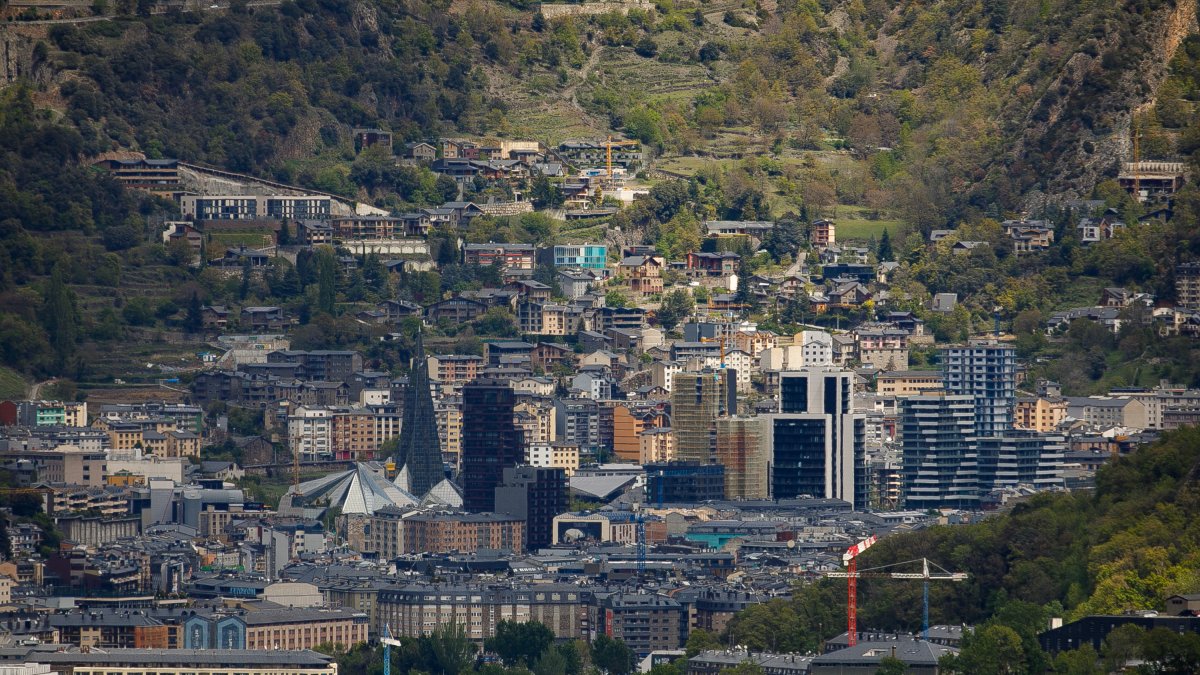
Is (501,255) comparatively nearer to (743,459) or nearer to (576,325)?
(576,325)

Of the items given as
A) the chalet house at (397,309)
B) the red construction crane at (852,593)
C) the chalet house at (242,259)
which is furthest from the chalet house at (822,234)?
the red construction crane at (852,593)

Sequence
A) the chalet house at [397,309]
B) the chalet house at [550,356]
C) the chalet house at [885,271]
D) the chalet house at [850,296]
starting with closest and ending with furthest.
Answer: the chalet house at [550,356] → the chalet house at [397,309] → the chalet house at [850,296] → the chalet house at [885,271]

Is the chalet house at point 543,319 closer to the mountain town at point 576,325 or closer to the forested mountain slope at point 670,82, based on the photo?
the mountain town at point 576,325

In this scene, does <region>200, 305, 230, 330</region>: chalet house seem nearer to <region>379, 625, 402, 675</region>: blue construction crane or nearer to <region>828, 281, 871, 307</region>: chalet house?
<region>828, 281, 871, 307</region>: chalet house

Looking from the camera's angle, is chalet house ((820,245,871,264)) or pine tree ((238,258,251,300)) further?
chalet house ((820,245,871,264))

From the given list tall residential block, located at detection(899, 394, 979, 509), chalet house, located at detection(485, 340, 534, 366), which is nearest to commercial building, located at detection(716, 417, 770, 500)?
tall residential block, located at detection(899, 394, 979, 509)

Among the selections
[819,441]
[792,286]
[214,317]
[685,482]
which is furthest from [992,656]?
[792,286]
